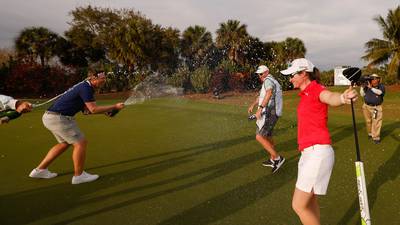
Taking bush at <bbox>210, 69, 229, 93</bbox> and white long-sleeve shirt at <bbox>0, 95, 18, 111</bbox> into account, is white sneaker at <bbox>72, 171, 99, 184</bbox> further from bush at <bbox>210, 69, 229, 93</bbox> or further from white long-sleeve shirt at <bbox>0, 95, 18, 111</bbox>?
bush at <bbox>210, 69, 229, 93</bbox>

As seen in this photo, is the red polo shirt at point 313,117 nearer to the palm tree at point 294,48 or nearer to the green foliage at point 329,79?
the green foliage at point 329,79

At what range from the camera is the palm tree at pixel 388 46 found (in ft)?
155

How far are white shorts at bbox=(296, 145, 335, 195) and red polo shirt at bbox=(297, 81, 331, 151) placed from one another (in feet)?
0.29

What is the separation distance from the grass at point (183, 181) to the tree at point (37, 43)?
39972 millimetres

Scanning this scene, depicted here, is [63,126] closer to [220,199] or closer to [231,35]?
[220,199]

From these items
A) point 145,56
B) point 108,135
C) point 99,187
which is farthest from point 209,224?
point 145,56

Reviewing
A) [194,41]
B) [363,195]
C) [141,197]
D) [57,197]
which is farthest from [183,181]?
[194,41]

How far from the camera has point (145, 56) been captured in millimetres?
50219

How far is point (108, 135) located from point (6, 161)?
3696 mm

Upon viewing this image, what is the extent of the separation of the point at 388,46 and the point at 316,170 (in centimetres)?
5126

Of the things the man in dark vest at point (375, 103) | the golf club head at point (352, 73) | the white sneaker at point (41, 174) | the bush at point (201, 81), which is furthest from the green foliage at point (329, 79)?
the golf club head at point (352, 73)

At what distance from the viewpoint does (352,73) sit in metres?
4.25

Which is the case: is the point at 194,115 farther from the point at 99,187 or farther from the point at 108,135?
the point at 99,187

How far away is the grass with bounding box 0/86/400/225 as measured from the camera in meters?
5.47
